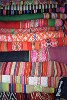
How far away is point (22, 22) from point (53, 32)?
0.99 ft

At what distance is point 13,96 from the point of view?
1495 millimetres

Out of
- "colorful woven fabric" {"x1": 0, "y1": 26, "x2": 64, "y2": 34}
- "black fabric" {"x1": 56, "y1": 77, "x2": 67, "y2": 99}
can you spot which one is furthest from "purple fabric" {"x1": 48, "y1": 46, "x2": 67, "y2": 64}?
"black fabric" {"x1": 56, "y1": 77, "x2": 67, "y2": 99}

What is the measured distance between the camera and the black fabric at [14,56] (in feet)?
5.26

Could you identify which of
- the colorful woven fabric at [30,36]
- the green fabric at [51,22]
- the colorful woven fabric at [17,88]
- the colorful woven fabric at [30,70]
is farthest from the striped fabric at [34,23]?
the colorful woven fabric at [17,88]

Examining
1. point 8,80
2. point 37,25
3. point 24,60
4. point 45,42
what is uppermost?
point 37,25

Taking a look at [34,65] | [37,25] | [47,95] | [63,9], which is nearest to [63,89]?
[47,95]

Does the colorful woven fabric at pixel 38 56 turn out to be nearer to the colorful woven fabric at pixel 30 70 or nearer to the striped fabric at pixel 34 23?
the colorful woven fabric at pixel 30 70

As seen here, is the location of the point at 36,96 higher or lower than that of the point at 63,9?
lower

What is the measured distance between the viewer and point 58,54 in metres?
1.62

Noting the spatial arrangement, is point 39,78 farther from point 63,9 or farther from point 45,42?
point 63,9

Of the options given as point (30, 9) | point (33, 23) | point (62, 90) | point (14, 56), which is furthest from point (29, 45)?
point (62, 90)

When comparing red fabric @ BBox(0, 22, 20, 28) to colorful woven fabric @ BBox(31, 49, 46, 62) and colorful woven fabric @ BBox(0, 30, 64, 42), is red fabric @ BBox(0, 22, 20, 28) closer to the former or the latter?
colorful woven fabric @ BBox(0, 30, 64, 42)

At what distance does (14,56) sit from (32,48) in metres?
0.15

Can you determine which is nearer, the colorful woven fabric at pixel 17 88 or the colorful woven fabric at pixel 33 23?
the colorful woven fabric at pixel 17 88
